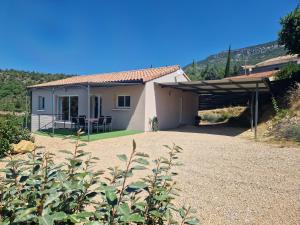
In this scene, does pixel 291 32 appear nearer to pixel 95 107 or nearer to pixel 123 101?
pixel 123 101

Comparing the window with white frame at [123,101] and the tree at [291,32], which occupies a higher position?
the tree at [291,32]

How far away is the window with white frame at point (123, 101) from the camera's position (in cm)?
1780

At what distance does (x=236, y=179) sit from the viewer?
691 cm

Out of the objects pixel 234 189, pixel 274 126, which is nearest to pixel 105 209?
pixel 234 189

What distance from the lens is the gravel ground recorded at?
15.5 feet

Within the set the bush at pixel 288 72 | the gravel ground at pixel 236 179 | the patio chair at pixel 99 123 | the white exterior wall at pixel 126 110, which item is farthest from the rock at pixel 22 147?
the bush at pixel 288 72

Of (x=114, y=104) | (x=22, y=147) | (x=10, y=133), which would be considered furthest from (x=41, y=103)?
(x=22, y=147)

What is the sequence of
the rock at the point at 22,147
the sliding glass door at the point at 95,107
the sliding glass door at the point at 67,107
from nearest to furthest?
the rock at the point at 22,147
the sliding glass door at the point at 95,107
the sliding glass door at the point at 67,107

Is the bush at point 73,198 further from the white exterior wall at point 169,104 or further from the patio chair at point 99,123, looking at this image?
the white exterior wall at point 169,104

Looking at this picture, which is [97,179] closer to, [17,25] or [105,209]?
[105,209]

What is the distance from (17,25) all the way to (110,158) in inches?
560

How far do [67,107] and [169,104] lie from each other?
330 inches

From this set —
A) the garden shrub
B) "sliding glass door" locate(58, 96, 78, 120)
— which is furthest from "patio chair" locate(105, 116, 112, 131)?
"sliding glass door" locate(58, 96, 78, 120)

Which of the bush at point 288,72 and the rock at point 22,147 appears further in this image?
the bush at point 288,72
